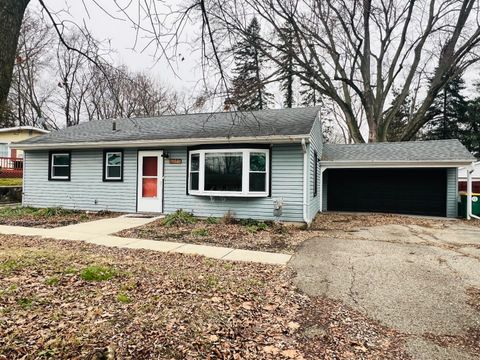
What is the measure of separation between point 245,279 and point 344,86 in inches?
858

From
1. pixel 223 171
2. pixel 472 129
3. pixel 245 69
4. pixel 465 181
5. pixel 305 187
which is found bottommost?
pixel 305 187

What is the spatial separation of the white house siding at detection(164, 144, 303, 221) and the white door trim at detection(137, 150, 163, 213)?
0.38 metres

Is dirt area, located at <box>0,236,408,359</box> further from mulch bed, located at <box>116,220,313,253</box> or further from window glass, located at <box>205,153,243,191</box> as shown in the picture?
window glass, located at <box>205,153,243,191</box>

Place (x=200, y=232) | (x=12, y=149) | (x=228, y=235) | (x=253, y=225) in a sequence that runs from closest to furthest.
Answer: (x=228, y=235), (x=200, y=232), (x=253, y=225), (x=12, y=149)

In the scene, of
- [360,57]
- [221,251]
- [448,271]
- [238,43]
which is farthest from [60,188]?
[360,57]

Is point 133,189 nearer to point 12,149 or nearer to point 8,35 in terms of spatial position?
point 8,35

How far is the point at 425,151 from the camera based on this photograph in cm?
1312

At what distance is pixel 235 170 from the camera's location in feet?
30.9

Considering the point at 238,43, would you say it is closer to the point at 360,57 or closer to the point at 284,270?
the point at 284,270

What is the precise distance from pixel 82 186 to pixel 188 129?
15.1ft

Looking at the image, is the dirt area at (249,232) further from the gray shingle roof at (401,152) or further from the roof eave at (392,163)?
the gray shingle roof at (401,152)

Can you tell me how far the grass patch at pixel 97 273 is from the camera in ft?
12.7

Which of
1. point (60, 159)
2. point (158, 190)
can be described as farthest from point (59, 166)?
point (158, 190)

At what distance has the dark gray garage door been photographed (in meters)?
12.9
